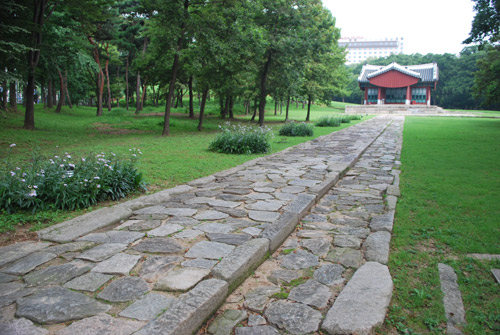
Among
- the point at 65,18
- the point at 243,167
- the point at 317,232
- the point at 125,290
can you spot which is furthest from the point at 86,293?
the point at 65,18

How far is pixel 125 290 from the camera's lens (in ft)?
7.93

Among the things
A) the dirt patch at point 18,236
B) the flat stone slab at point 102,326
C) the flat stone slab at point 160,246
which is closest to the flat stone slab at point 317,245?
the flat stone slab at point 160,246

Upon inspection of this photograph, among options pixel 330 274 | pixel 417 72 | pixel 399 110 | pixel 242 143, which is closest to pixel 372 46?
pixel 417 72

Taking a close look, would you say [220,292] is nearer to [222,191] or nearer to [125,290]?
[125,290]

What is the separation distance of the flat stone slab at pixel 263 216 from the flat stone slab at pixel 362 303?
1.37 m

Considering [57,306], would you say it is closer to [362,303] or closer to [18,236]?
[18,236]

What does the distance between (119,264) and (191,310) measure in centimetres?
102

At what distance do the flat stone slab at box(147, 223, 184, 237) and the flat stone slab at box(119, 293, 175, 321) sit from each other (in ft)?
3.94

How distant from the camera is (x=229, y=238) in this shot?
11.2 ft

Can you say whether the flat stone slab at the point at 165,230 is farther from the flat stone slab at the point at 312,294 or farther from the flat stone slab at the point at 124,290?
the flat stone slab at the point at 312,294

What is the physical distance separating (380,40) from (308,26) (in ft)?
511

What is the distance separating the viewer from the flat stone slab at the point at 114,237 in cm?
332

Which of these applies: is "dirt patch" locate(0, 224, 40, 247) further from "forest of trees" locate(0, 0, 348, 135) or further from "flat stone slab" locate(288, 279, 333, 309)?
"forest of trees" locate(0, 0, 348, 135)

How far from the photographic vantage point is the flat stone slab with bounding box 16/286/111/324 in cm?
207
